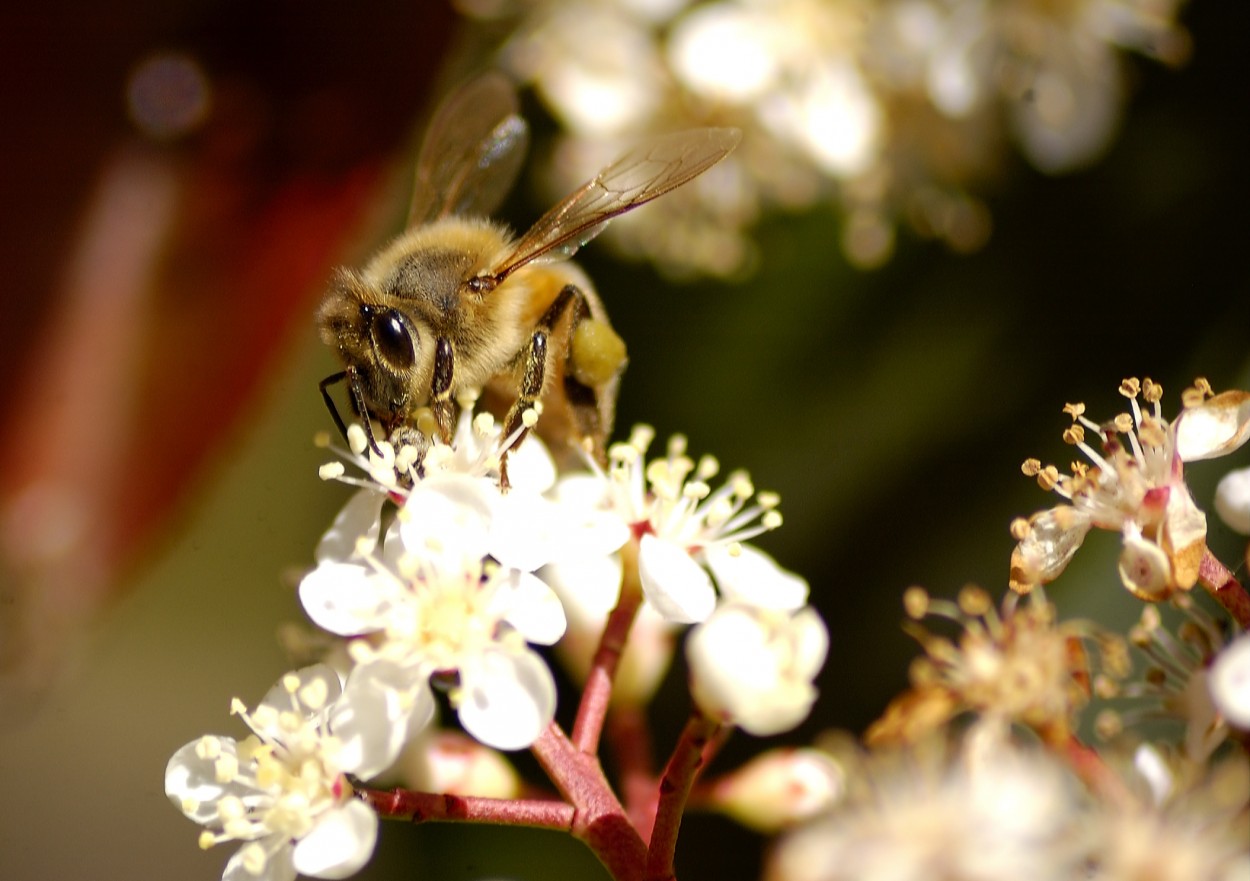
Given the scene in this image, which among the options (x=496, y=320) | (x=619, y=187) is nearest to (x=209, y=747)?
(x=496, y=320)

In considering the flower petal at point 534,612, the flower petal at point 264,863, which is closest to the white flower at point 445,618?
the flower petal at point 534,612

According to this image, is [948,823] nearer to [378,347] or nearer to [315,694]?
[315,694]

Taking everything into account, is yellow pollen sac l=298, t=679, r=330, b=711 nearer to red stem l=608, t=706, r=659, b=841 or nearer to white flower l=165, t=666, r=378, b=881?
white flower l=165, t=666, r=378, b=881

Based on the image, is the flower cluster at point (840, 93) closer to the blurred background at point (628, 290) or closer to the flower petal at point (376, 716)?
the blurred background at point (628, 290)

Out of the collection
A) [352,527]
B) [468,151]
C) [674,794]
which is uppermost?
[468,151]

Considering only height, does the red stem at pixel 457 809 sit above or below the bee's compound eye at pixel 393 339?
below

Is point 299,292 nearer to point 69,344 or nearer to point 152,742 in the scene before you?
point 69,344
